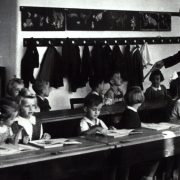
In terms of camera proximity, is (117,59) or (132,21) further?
(132,21)

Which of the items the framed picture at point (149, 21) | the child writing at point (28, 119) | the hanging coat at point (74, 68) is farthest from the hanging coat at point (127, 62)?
the child writing at point (28, 119)

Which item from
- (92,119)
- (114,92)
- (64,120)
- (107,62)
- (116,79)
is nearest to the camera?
(92,119)

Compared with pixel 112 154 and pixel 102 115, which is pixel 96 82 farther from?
pixel 112 154

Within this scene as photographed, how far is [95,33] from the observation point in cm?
943

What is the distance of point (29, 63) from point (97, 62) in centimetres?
145

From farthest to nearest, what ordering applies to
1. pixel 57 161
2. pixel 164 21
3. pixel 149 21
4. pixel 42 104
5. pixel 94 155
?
pixel 164 21
pixel 149 21
pixel 42 104
pixel 94 155
pixel 57 161

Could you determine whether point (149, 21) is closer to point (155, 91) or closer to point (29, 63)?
point (155, 91)

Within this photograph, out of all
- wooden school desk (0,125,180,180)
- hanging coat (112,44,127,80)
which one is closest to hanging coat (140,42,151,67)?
hanging coat (112,44,127,80)

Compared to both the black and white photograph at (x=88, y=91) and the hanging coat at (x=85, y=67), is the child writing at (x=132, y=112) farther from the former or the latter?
the hanging coat at (x=85, y=67)

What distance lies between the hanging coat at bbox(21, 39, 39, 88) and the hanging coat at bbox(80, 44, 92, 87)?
1039 mm

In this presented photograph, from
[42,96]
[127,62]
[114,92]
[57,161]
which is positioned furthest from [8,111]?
[127,62]

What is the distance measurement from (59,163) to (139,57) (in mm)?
6166

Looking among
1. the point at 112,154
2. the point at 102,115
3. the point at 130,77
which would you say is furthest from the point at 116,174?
the point at 130,77

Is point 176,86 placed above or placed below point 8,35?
below
